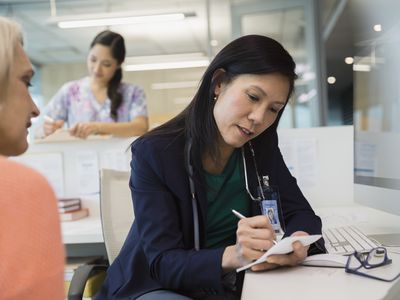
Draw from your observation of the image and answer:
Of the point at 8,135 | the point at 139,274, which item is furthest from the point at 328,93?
the point at 8,135

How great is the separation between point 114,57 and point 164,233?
2188mm

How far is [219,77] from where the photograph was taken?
1162mm

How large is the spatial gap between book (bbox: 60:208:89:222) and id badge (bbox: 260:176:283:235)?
1153 millimetres

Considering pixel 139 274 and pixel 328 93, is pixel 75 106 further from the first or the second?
pixel 328 93

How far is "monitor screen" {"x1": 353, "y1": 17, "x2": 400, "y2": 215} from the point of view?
1.32m

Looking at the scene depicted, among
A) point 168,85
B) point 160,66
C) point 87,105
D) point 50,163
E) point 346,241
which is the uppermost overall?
point 160,66

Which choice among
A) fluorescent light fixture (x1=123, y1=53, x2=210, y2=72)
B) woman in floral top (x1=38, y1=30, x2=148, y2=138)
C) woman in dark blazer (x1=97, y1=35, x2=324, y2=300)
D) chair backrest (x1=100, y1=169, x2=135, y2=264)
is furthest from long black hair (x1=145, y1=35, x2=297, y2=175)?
fluorescent light fixture (x1=123, y1=53, x2=210, y2=72)

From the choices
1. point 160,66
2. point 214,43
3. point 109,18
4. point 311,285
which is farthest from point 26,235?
point 160,66

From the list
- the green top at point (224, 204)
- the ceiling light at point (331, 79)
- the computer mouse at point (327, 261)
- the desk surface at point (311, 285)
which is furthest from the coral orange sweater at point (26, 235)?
the ceiling light at point (331, 79)

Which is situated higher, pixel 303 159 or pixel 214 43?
pixel 214 43

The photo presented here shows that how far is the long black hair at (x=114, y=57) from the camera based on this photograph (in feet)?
9.32

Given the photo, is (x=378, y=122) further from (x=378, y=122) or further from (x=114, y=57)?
(x=114, y=57)

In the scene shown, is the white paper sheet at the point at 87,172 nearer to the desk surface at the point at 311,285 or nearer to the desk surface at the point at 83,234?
the desk surface at the point at 83,234

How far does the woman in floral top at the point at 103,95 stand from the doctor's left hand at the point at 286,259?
6.40 ft
